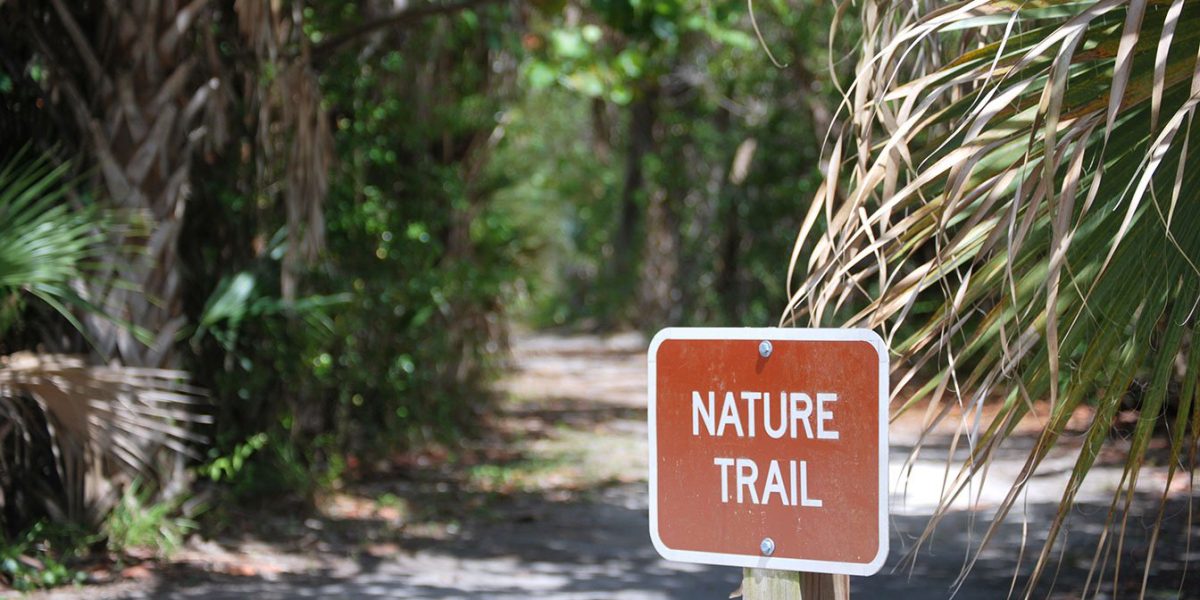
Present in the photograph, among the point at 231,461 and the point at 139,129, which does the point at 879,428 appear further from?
the point at 231,461

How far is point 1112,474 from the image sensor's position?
27.8 feet

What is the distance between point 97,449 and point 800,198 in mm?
8119

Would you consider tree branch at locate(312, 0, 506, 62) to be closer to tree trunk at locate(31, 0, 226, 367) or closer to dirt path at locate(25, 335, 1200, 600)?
tree trunk at locate(31, 0, 226, 367)

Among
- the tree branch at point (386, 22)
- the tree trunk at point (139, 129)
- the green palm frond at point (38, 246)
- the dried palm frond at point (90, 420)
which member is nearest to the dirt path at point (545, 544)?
the dried palm frond at point (90, 420)

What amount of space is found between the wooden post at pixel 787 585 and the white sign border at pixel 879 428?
46 mm

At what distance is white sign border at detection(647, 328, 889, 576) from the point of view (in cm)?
221

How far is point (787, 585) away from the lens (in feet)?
7.64

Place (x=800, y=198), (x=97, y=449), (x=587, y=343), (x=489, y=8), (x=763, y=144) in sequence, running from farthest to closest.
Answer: (x=587, y=343) → (x=763, y=144) → (x=800, y=198) → (x=489, y=8) → (x=97, y=449)

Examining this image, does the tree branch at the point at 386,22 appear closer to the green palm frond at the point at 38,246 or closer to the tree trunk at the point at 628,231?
the green palm frond at the point at 38,246

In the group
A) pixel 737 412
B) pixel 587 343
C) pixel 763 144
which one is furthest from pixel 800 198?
pixel 587 343

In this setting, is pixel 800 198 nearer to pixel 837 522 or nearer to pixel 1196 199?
pixel 1196 199

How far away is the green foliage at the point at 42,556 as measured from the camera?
5.52m

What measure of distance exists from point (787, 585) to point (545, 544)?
4.94m

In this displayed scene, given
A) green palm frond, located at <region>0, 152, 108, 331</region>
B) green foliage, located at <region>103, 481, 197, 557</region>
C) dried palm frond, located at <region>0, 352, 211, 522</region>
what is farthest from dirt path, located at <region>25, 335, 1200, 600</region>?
green palm frond, located at <region>0, 152, 108, 331</region>
